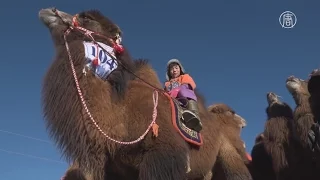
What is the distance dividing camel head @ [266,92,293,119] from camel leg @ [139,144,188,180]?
3130 mm

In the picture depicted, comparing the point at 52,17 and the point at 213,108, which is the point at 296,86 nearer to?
the point at 213,108

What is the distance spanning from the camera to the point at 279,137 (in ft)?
23.2

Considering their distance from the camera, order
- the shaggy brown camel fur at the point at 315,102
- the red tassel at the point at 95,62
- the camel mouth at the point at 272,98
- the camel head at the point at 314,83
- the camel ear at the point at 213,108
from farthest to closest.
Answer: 1. the camel mouth at the point at 272,98
2. the camel ear at the point at 213,108
3. the camel head at the point at 314,83
4. the shaggy brown camel fur at the point at 315,102
5. the red tassel at the point at 95,62

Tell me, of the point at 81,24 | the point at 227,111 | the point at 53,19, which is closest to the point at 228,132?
the point at 227,111

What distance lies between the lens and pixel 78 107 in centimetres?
442

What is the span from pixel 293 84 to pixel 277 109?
2.27ft

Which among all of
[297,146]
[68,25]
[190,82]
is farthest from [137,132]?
[297,146]

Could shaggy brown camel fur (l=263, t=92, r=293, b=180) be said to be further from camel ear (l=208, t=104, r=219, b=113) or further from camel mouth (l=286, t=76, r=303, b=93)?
camel ear (l=208, t=104, r=219, b=113)

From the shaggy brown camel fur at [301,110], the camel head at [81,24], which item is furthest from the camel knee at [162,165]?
the shaggy brown camel fur at [301,110]

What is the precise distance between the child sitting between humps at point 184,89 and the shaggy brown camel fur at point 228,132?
85cm

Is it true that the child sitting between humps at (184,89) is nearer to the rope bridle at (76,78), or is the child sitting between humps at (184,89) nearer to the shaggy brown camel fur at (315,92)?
the rope bridle at (76,78)

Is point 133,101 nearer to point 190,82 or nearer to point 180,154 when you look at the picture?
point 180,154

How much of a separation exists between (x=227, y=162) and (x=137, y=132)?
243cm

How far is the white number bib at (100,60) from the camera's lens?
4.62 m
